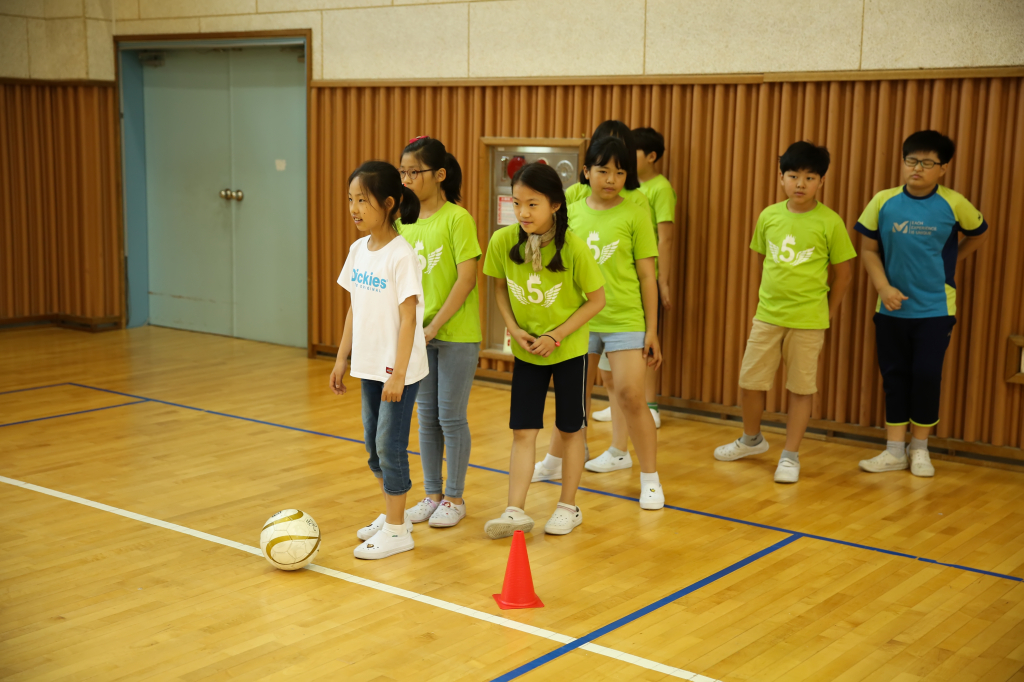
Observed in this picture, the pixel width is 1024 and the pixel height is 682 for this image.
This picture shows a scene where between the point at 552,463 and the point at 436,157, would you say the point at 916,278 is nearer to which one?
the point at 552,463

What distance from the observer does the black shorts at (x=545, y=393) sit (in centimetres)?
391

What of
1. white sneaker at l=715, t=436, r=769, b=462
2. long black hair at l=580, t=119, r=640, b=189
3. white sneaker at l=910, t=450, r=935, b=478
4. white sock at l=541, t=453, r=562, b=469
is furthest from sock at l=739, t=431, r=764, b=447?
long black hair at l=580, t=119, r=640, b=189

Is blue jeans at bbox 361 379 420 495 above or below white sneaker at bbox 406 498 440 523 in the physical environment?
above

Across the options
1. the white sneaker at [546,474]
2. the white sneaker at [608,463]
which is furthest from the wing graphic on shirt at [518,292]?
the white sneaker at [608,463]

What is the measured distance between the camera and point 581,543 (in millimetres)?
3959

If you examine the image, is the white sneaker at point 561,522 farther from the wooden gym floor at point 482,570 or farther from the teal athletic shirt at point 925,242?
the teal athletic shirt at point 925,242

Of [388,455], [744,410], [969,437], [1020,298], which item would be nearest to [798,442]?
[744,410]

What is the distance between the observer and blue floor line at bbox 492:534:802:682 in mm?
2893

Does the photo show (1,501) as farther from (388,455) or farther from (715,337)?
(715,337)

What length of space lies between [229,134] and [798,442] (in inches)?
220

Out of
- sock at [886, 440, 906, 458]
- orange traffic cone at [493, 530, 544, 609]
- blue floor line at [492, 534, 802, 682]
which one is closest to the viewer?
blue floor line at [492, 534, 802, 682]

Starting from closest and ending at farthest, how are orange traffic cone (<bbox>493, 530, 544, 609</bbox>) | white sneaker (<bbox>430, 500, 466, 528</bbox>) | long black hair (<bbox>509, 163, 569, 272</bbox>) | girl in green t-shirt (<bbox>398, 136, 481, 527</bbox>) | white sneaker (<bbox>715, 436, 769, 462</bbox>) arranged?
orange traffic cone (<bbox>493, 530, 544, 609</bbox>)
long black hair (<bbox>509, 163, 569, 272</bbox>)
girl in green t-shirt (<bbox>398, 136, 481, 527</bbox>)
white sneaker (<bbox>430, 500, 466, 528</bbox>)
white sneaker (<bbox>715, 436, 769, 462</bbox>)

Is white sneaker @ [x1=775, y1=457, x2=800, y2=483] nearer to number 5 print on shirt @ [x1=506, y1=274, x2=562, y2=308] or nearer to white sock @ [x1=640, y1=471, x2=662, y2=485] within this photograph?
white sock @ [x1=640, y1=471, x2=662, y2=485]

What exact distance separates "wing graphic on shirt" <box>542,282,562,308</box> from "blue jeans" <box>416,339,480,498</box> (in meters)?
0.35
